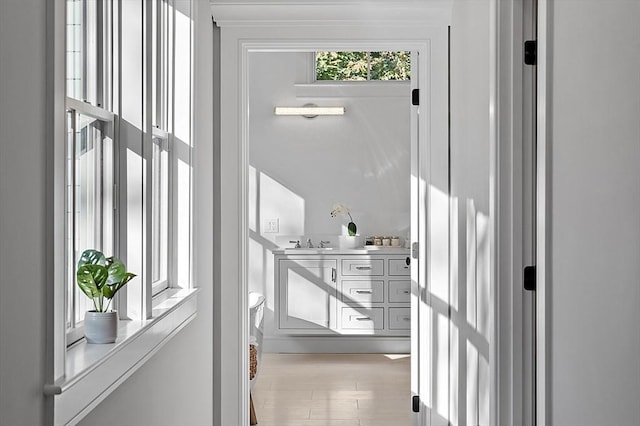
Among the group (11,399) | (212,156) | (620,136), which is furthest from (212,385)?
(620,136)

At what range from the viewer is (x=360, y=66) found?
650 centimetres

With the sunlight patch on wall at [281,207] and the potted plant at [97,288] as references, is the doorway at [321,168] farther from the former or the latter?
the potted plant at [97,288]

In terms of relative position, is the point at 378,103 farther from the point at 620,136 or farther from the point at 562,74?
the point at 620,136

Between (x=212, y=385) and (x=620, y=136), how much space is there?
2.66 metres

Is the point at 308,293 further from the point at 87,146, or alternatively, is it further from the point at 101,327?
the point at 101,327

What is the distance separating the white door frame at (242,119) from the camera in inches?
142

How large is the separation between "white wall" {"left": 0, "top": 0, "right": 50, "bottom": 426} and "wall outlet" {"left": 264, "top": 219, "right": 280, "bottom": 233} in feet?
16.3

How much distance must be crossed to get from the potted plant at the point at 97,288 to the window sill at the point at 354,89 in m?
4.62

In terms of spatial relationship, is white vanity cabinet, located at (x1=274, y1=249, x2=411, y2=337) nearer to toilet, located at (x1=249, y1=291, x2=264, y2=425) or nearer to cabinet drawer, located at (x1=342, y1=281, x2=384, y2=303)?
cabinet drawer, located at (x1=342, y1=281, x2=384, y2=303)

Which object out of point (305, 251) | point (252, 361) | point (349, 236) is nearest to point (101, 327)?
point (252, 361)

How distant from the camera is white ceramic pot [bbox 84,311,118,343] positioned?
192 cm

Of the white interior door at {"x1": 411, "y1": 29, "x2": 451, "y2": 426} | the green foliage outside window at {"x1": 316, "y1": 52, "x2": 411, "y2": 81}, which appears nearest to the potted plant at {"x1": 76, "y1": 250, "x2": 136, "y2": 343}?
the white interior door at {"x1": 411, "y1": 29, "x2": 451, "y2": 426}

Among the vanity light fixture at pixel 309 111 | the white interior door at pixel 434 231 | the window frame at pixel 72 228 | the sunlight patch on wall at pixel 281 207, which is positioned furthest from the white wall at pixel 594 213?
the sunlight patch on wall at pixel 281 207

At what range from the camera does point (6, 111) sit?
1.28m
